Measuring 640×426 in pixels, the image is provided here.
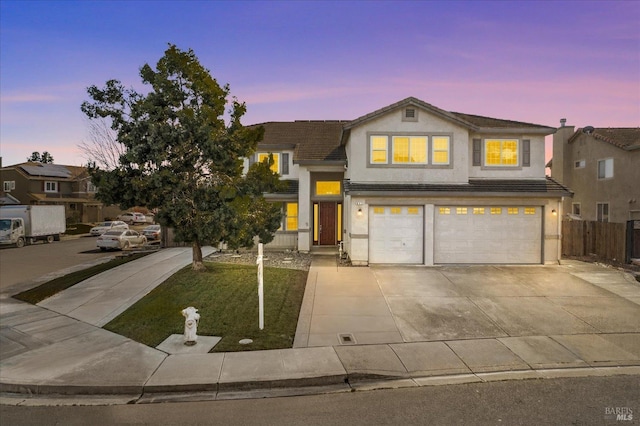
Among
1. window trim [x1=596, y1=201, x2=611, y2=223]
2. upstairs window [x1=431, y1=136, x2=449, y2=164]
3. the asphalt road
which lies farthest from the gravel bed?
window trim [x1=596, y1=201, x2=611, y2=223]

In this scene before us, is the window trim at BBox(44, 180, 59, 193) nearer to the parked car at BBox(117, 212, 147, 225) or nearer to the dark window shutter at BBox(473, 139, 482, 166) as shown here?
the parked car at BBox(117, 212, 147, 225)

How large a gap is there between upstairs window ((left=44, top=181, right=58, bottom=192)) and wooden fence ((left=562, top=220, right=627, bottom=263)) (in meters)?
52.6

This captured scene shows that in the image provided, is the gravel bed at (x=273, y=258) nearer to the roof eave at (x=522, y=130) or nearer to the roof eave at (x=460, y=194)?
the roof eave at (x=460, y=194)

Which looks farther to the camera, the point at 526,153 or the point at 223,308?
the point at 526,153

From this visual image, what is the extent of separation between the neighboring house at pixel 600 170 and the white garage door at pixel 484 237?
399 inches

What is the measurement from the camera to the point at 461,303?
12.1 metres

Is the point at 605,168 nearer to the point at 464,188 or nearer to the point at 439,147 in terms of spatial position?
the point at 464,188

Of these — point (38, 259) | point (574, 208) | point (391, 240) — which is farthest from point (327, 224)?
point (574, 208)

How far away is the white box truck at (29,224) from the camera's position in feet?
96.3

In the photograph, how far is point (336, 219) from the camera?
2172 cm

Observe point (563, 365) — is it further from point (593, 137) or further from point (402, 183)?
point (593, 137)

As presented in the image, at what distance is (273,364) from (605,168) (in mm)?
26393

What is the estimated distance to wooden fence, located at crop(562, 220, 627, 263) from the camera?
681 inches

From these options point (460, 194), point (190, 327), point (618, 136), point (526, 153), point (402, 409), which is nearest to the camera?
point (402, 409)
